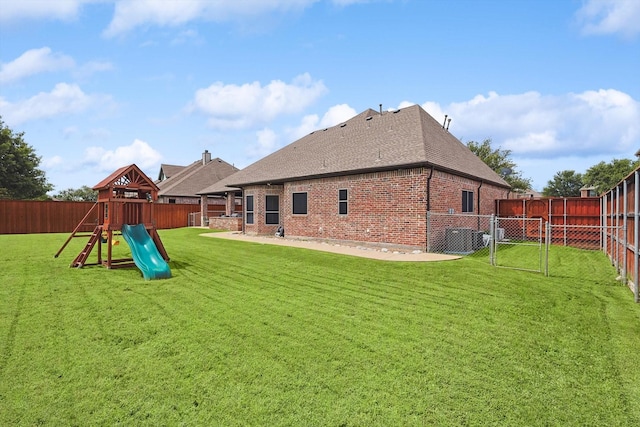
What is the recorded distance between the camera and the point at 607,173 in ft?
175

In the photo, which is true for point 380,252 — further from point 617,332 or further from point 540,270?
point 617,332

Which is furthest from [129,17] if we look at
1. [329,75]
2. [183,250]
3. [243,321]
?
[243,321]

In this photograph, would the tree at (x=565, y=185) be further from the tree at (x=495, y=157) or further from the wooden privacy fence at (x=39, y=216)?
the wooden privacy fence at (x=39, y=216)

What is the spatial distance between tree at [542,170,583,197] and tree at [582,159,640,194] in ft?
28.9

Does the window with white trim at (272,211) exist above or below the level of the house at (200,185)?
below

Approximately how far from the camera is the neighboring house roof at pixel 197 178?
34.6 metres

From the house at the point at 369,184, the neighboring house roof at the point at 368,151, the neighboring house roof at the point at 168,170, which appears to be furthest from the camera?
the neighboring house roof at the point at 168,170


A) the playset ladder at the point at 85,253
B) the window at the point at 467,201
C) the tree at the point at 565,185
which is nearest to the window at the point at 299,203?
the window at the point at 467,201

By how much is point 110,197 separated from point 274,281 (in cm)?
597

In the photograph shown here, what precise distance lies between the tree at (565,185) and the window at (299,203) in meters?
69.7

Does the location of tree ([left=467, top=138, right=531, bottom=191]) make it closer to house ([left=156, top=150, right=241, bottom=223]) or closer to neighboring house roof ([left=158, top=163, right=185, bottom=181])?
house ([left=156, top=150, right=241, bottom=223])

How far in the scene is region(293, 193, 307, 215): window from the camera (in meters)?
16.8

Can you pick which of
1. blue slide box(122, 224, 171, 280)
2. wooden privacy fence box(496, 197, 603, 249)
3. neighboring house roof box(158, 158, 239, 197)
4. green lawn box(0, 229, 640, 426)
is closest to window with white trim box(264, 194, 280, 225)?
blue slide box(122, 224, 171, 280)

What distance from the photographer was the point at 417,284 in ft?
25.2
